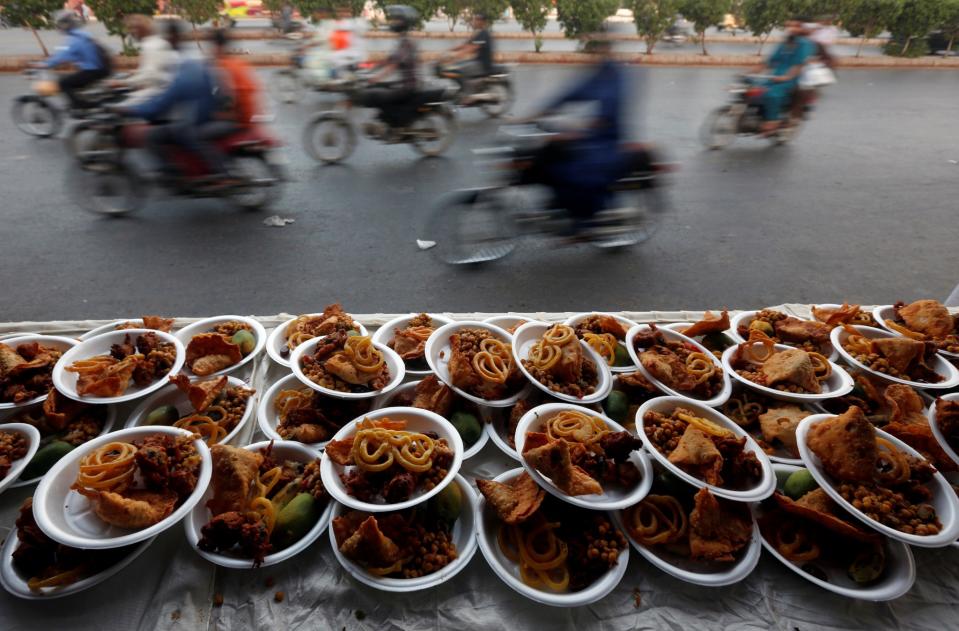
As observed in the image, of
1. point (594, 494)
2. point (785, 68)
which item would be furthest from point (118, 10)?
point (594, 494)

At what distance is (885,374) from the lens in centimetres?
271

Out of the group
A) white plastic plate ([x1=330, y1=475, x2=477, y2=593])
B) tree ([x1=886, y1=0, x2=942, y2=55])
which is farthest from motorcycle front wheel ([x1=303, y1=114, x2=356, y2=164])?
tree ([x1=886, y1=0, x2=942, y2=55])

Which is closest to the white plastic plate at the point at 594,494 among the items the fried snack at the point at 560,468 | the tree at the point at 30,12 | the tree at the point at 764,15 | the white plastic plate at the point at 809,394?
the fried snack at the point at 560,468

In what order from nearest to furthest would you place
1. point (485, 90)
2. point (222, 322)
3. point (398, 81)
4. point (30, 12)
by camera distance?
point (222, 322)
point (398, 81)
point (485, 90)
point (30, 12)

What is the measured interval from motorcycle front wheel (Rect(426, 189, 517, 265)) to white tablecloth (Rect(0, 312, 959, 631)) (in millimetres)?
3032

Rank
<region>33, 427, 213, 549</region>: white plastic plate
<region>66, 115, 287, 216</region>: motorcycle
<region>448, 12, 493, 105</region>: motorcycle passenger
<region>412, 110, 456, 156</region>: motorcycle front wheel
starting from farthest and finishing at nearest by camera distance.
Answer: <region>448, 12, 493, 105</region>: motorcycle passenger < <region>412, 110, 456, 156</region>: motorcycle front wheel < <region>66, 115, 287, 216</region>: motorcycle < <region>33, 427, 213, 549</region>: white plastic plate

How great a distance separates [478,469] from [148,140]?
178 inches

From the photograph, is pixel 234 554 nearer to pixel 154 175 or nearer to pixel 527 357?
pixel 527 357

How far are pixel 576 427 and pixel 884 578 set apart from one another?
1.21 m

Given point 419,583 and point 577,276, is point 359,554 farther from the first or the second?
point 577,276

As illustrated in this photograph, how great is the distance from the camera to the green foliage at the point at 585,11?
1545 centimetres

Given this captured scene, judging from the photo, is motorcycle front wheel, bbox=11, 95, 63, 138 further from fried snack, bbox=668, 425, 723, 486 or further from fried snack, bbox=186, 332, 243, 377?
fried snack, bbox=668, 425, 723, 486

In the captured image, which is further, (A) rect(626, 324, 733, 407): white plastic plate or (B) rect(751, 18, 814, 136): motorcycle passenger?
(B) rect(751, 18, 814, 136): motorcycle passenger

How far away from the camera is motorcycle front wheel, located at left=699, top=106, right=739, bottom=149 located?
765 cm
